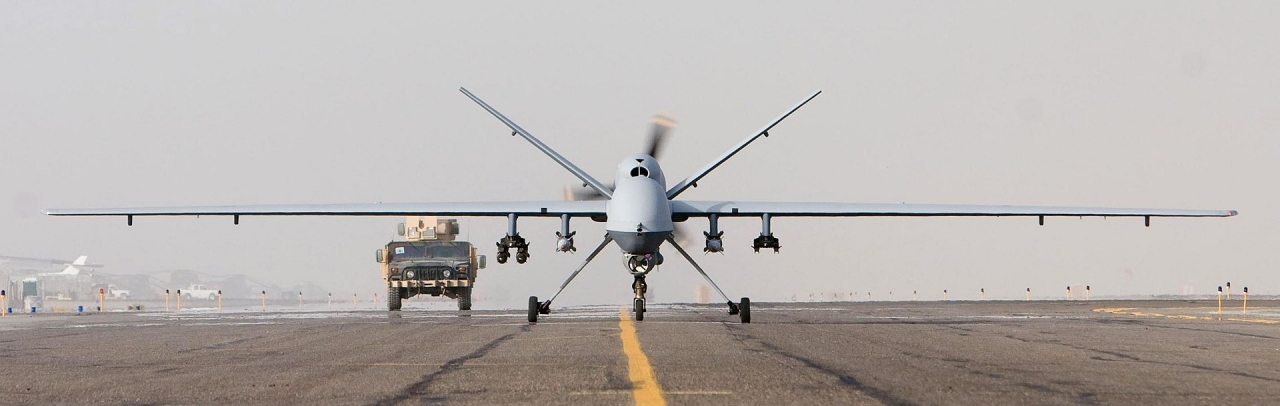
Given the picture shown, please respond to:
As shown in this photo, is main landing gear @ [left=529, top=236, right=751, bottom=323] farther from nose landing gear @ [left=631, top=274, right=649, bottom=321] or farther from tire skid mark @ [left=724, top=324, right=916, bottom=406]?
tire skid mark @ [left=724, top=324, right=916, bottom=406]

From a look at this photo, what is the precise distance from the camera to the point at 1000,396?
9.00 meters

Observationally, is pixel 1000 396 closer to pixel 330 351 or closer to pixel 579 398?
pixel 579 398

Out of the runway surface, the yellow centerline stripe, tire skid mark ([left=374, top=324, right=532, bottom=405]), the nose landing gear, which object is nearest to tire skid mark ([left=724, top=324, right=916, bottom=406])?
the runway surface

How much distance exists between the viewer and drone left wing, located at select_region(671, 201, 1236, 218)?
2517 cm

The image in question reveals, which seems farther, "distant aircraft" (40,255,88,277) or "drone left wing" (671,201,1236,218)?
"distant aircraft" (40,255,88,277)

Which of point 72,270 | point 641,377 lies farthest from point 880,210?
point 72,270

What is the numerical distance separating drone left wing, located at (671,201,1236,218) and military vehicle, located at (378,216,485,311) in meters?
20.4

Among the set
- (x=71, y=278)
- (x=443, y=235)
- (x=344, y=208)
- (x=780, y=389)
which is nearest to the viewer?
(x=780, y=389)

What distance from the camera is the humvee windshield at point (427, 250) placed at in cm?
4444

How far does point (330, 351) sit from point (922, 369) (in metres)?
7.16

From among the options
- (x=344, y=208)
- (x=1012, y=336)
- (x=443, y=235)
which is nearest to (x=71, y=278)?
(x=443, y=235)

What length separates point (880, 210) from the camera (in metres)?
26.7

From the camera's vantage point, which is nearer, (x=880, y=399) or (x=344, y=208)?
(x=880, y=399)

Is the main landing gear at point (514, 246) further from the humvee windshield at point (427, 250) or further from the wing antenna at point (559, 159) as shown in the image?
the humvee windshield at point (427, 250)
